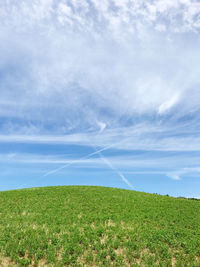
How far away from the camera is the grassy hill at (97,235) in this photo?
10.9 m

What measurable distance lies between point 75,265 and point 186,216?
1385 cm

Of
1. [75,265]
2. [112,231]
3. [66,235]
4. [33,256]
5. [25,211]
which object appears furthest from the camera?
[25,211]

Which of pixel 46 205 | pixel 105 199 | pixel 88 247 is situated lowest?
pixel 88 247

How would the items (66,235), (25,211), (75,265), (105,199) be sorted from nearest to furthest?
(75,265) → (66,235) → (25,211) → (105,199)

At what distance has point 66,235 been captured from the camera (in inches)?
509

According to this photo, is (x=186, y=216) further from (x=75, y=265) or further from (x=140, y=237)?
(x=75, y=265)

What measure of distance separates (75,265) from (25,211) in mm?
10718

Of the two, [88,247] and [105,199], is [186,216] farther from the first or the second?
[88,247]

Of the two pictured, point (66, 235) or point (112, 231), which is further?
point (112, 231)

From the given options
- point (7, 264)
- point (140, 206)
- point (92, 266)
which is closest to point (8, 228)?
point (7, 264)

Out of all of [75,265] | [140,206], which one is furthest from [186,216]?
[75,265]

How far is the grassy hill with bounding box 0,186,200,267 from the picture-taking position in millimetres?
10945

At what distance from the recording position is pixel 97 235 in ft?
43.4

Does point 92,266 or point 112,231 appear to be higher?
point 112,231
